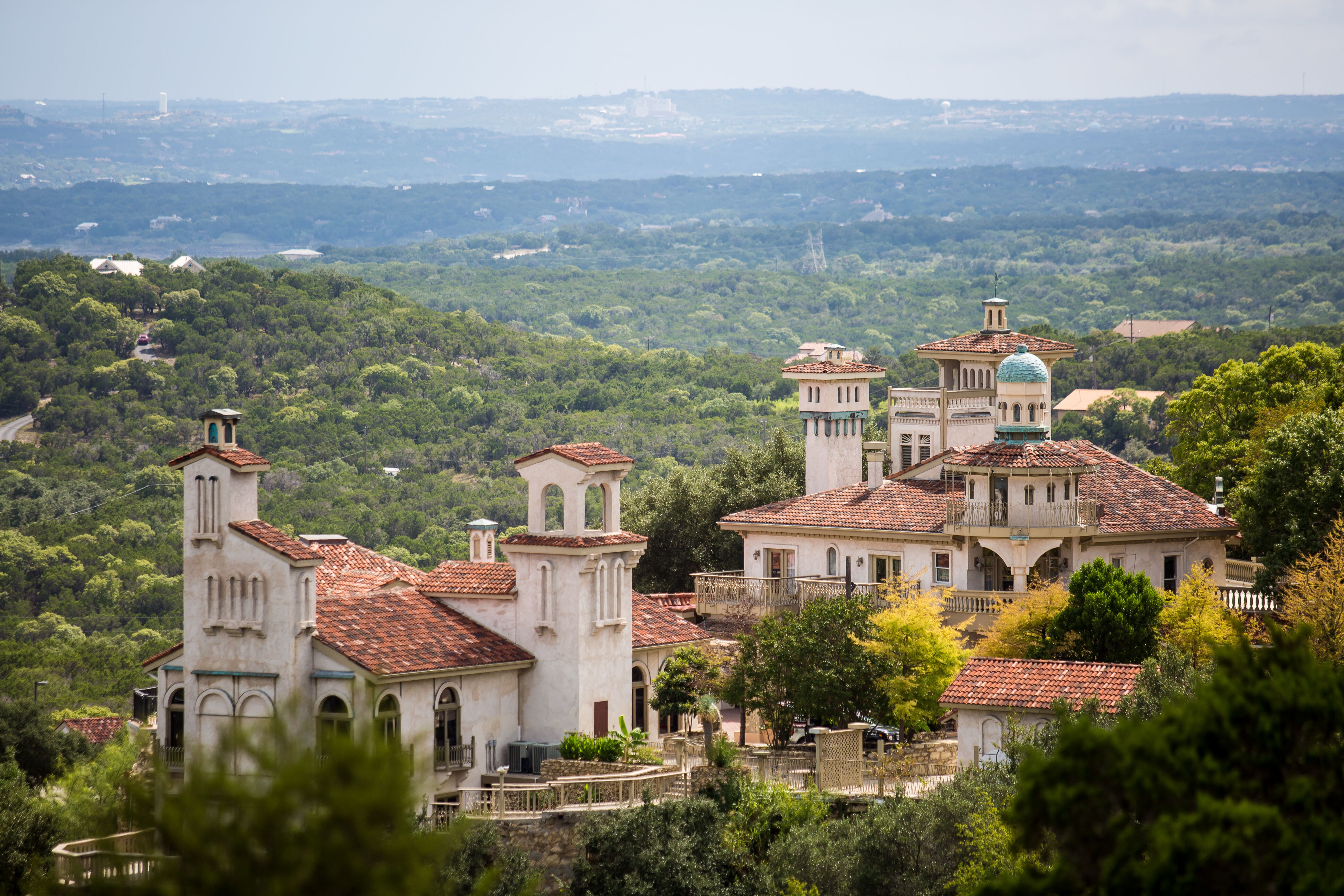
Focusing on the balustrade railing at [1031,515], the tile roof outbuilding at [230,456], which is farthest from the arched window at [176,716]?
the balustrade railing at [1031,515]

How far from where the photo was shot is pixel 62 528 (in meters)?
125

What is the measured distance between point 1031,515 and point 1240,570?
7941 mm

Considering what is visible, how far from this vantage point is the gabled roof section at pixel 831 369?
213 ft

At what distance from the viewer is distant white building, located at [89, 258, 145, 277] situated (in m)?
177

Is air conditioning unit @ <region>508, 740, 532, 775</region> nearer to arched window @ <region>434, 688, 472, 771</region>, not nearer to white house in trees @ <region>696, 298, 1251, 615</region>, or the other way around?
arched window @ <region>434, 688, 472, 771</region>

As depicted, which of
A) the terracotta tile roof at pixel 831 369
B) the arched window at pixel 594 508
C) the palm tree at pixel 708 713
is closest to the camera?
the palm tree at pixel 708 713

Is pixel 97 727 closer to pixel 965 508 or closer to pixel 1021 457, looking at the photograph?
pixel 965 508

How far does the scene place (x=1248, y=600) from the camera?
5378 centimetres

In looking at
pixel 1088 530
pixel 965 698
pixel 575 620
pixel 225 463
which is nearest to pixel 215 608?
pixel 225 463

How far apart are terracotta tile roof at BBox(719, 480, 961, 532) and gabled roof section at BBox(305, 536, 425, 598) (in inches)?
424

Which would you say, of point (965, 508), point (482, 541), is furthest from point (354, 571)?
point (965, 508)

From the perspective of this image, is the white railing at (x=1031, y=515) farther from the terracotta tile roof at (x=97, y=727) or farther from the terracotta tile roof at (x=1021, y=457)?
the terracotta tile roof at (x=97, y=727)

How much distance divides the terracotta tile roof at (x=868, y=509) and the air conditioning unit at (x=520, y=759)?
628 inches

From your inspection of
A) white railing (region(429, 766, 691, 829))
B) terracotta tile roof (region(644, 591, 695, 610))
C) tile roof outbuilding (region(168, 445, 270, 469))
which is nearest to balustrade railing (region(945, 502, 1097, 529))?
terracotta tile roof (region(644, 591, 695, 610))
